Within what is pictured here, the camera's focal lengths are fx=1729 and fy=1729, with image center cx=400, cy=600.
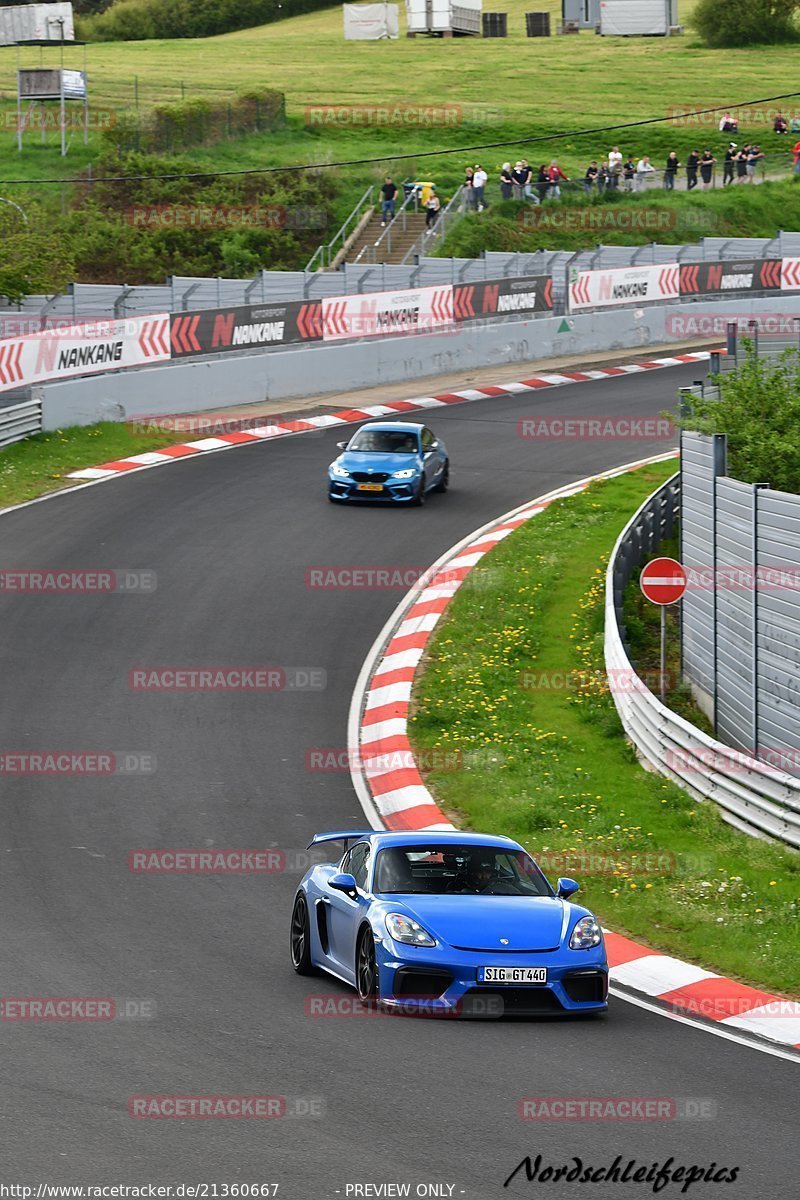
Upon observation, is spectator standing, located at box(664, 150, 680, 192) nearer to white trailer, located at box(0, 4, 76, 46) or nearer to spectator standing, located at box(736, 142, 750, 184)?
spectator standing, located at box(736, 142, 750, 184)

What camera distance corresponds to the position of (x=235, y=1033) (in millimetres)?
9961

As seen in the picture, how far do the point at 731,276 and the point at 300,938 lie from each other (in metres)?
40.0

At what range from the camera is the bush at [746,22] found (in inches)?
4294

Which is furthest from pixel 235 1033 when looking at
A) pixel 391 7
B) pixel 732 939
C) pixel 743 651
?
pixel 391 7

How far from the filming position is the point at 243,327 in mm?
36344

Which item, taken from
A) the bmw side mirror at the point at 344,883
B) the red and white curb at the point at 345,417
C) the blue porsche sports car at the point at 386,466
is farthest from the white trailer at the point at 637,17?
the bmw side mirror at the point at 344,883

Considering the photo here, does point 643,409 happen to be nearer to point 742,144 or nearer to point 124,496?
point 124,496

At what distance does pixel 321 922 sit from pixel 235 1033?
1.67m

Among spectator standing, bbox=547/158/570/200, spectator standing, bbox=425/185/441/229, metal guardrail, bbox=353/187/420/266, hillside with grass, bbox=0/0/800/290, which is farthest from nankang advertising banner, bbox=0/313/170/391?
spectator standing, bbox=547/158/570/200

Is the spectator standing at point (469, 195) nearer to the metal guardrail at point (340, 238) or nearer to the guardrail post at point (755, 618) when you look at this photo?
the metal guardrail at point (340, 238)


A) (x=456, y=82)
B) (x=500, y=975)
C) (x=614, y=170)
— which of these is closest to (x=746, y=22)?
(x=456, y=82)

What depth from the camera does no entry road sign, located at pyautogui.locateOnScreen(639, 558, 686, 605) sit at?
18.2m

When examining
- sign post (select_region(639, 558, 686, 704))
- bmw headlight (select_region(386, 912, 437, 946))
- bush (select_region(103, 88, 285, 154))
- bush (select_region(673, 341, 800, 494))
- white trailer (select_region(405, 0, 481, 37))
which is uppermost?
white trailer (select_region(405, 0, 481, 37))

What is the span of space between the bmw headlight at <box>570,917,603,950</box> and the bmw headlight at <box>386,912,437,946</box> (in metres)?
0.89
